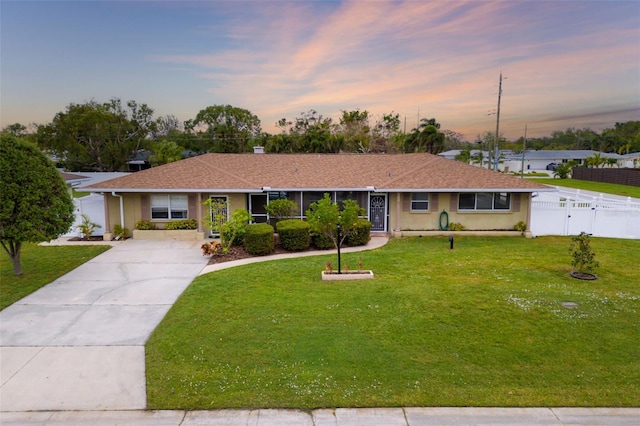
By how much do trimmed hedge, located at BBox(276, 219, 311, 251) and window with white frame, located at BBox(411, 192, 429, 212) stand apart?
18.4ft

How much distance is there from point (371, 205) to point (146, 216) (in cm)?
1032

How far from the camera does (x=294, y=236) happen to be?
49.1ft

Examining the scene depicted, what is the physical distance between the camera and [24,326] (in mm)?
8328

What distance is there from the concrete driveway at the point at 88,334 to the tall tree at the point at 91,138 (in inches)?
1831

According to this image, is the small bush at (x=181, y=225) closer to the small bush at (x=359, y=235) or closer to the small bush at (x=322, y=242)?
the small bush at (x=322, y=242)

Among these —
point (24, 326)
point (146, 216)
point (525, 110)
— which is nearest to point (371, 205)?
point (146, 216)

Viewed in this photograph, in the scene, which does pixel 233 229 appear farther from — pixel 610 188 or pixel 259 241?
pixel 610 188

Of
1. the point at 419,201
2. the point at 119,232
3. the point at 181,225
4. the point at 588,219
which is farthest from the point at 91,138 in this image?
the point at 588,219

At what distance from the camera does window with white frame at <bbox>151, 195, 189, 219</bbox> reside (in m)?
17.4

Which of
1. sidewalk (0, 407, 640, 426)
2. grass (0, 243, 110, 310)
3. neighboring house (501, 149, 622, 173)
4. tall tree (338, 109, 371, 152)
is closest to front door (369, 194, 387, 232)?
grass (0, 243, 110, 310)

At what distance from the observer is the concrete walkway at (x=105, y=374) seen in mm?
5281

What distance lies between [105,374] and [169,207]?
39.0 feet

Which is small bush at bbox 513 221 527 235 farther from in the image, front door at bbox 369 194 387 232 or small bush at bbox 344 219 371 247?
small bush at bbox 344 219 371 247

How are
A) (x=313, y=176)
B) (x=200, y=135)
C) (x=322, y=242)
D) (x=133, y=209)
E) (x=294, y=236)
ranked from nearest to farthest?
(x=294, y=236) → (x=322, y=242) → (x=133, y=209) → (x=313, y=176) → (x=200, y=135)
